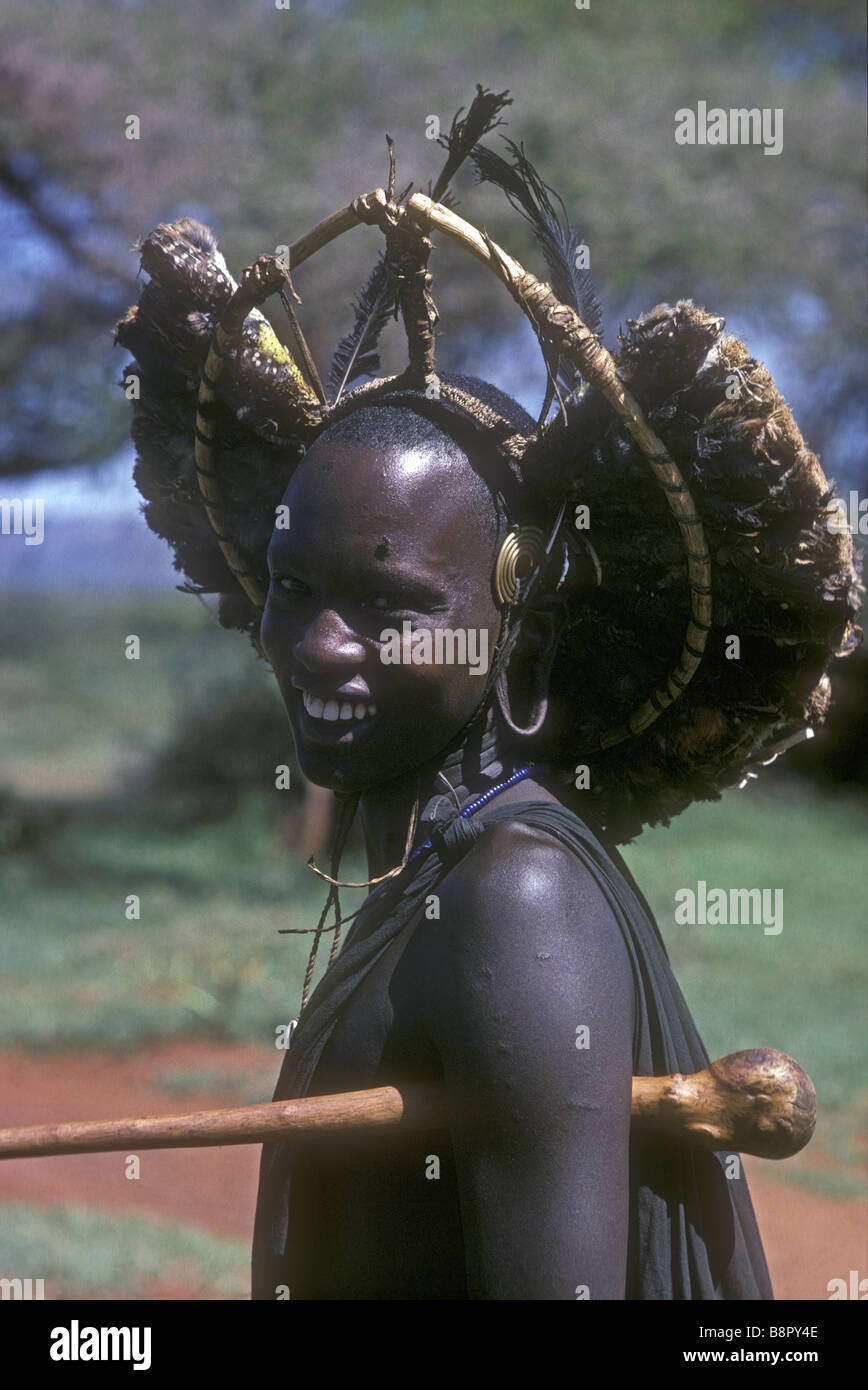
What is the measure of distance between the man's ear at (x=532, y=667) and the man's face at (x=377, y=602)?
91 millimetres

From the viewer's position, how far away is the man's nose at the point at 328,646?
2053 millimetres

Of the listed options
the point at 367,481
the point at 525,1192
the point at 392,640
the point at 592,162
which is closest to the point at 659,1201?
the point at 525,1192

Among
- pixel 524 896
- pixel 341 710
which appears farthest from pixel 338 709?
pixel 524 896

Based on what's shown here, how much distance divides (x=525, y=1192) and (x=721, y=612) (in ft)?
2.77

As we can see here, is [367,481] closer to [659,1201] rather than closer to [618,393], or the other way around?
[618,393]

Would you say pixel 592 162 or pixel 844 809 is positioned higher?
pixel 592 162

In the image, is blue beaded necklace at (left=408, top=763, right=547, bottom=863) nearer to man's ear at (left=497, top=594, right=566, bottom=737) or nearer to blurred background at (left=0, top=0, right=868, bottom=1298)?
man's ear at (left=497, top=594, right=566, bottom=737)

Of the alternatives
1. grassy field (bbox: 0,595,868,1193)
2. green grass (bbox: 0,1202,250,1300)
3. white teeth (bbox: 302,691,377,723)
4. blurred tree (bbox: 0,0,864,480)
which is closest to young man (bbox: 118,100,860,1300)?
white teeth (bbox: 302,691,377,723)

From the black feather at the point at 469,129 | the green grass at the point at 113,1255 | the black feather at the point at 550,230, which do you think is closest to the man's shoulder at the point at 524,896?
the black feather at the point at 550,230

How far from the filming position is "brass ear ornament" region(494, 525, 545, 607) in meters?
2.16

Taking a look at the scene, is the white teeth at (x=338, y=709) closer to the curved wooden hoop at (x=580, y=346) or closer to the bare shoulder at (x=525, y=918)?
the bare shoulder at (x=525, y=918)

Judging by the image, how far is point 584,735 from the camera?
2.35 metres

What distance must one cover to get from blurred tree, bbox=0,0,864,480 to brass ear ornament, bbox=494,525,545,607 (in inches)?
340

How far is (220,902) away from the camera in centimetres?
1116
